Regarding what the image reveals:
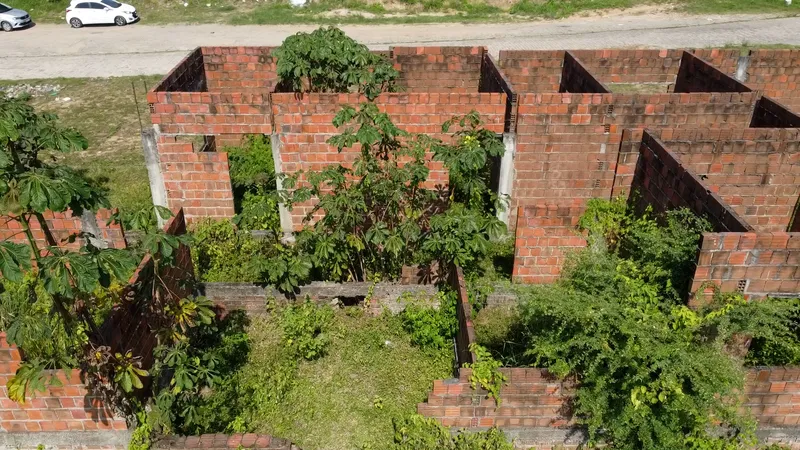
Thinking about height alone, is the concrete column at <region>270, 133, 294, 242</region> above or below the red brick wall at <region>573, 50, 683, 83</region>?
below

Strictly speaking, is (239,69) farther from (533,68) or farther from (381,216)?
(533,68)

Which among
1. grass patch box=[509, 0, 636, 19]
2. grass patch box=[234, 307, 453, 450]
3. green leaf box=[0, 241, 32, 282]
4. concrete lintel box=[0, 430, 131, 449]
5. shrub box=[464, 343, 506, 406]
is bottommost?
grass patch box=[234, 307, 453, 450]

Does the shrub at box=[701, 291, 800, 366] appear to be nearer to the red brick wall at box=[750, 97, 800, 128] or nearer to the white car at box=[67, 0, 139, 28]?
the red brick wall at box=[750, 97, 800, 128]

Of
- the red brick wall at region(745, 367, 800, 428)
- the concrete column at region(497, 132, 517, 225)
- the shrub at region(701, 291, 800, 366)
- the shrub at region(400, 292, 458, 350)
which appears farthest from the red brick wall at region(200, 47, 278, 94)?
the red brick wall at region(745, 367, 800, 428)

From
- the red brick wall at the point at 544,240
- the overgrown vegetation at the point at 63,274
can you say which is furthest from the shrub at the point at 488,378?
the overgrown vegetation at the point at 63,274

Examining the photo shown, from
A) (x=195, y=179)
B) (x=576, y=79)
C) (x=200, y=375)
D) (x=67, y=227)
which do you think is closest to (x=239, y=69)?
(x=195, y=179)

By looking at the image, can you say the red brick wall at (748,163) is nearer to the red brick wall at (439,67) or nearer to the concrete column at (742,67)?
the concrete column at (742,67)
